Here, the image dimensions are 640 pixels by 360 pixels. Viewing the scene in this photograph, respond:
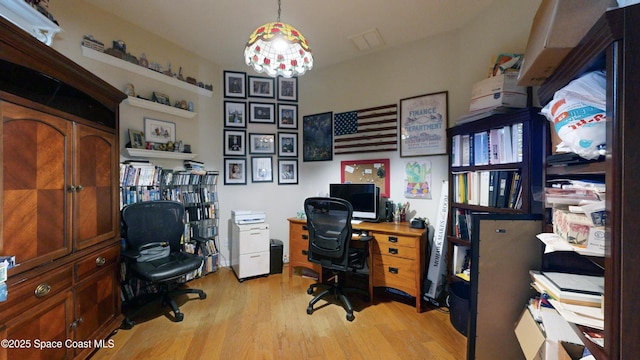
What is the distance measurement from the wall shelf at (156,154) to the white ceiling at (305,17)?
4.31 ft

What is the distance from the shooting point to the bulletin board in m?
2.89

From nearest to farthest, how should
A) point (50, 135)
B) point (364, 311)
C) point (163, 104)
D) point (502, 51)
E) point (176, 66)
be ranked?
point (50, 135)
point (502, 51)
point (364, 311)
point (163, 104)
point (176, 66)

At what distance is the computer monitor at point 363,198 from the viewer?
271cm

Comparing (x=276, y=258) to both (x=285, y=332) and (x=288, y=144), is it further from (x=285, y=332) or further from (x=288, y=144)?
(x=288, y=144)

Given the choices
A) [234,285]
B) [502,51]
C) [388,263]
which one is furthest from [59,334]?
[502,51]

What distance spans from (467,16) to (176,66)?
3.18 m

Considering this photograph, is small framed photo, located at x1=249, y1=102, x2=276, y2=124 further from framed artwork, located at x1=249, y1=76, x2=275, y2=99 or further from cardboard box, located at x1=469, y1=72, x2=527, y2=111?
cardboard box, located at x1=469, y1=72, x2=527, y2=111

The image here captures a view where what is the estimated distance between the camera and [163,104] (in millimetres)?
2637

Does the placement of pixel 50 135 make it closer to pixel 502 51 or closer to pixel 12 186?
pixel 12 186

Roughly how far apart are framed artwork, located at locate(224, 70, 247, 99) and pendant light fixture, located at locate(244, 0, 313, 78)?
164 centimetres

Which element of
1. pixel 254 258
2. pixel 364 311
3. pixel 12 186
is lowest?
pixel 364 311

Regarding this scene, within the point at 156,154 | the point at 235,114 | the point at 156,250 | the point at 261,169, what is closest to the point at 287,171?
the point at 261,169

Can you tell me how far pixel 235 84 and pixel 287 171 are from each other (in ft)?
4.60

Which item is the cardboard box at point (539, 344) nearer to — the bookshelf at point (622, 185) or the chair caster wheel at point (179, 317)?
the bookshelf at point (622, 185)
